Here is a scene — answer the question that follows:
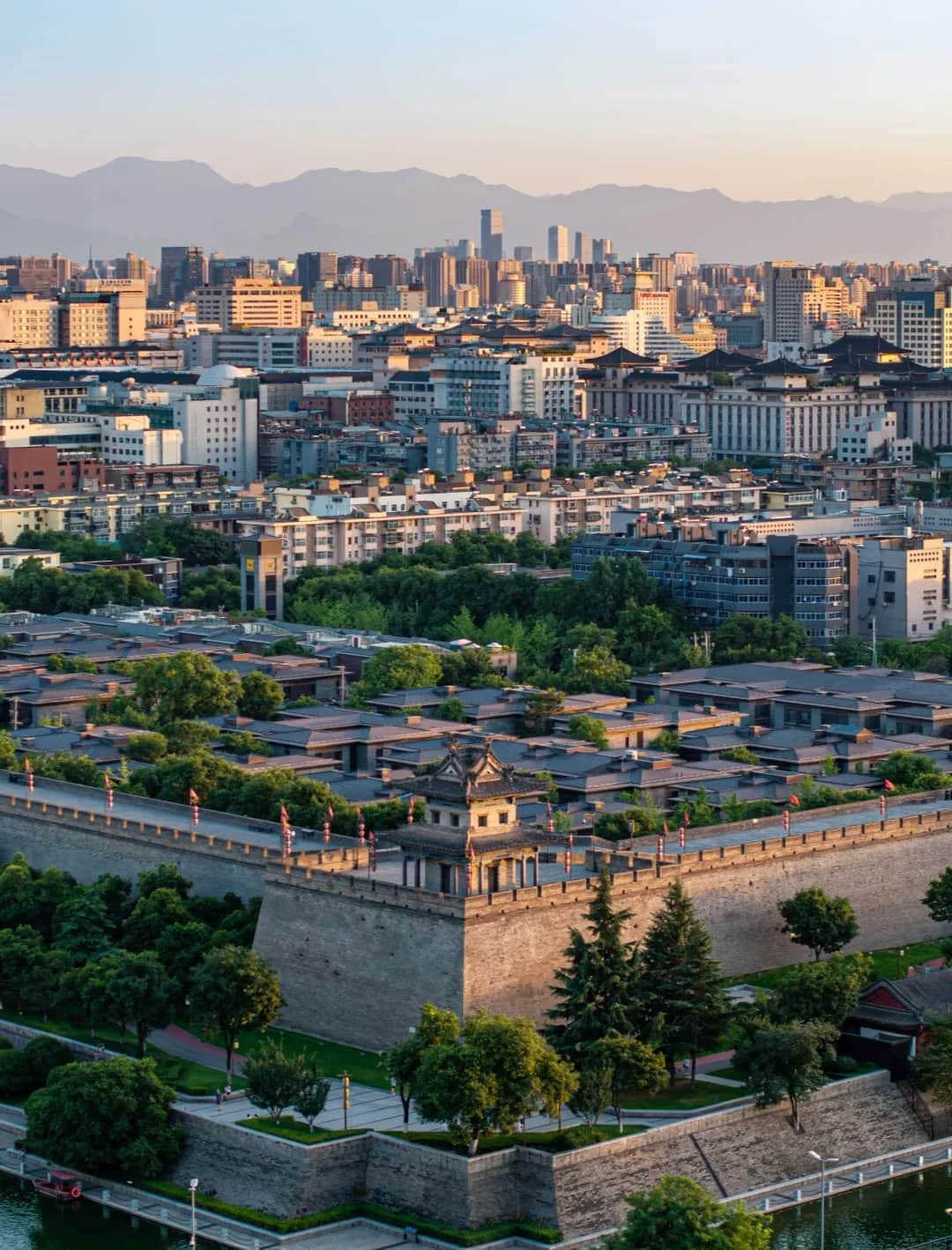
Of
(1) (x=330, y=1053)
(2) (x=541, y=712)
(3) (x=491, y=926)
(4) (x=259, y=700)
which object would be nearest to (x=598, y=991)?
(3) (x=491, y=926)

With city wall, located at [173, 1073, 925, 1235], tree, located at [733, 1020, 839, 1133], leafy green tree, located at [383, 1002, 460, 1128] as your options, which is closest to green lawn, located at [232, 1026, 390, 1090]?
leafy green tree, located at [383, 1002, 460, 1128]

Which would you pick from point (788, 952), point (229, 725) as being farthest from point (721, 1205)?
point (229, 725)

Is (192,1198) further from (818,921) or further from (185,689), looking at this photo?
(185,689)

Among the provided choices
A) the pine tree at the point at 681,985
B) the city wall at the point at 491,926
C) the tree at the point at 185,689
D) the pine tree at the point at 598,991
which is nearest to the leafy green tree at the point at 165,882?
the city wall at the point at 491,926

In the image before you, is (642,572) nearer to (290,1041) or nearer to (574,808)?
(574,808)

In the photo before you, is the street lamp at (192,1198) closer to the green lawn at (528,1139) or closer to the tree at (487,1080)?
the green lawn at (528,1139)
